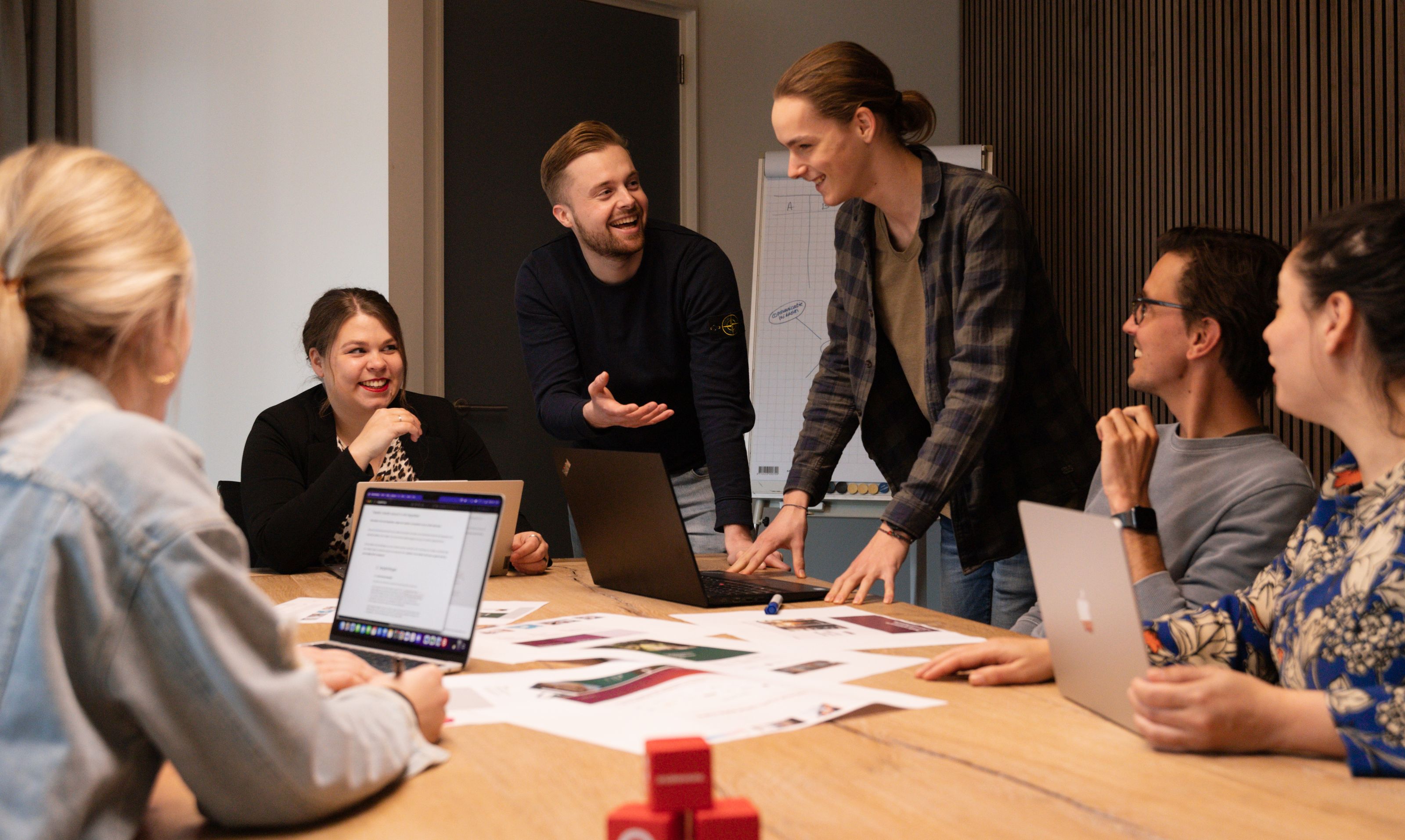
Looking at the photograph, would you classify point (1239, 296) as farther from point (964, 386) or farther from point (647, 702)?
point (647, 702)

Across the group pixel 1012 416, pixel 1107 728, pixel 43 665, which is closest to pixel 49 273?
pixel 43 665

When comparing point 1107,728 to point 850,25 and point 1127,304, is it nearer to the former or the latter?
point 1127,304

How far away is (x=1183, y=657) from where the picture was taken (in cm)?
122

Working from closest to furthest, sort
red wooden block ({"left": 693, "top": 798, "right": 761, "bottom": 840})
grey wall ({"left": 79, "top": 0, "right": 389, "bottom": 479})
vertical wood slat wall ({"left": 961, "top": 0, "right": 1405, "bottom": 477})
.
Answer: red wooden block ({"left": 693, "top": 798, "right": 761, "bottom": 840}) < vertical wood slat wall ({"left": 961, "top": 0, "right": 1405, "bottom": 477}) < grey wall ({"left": 79, "top": 0, "right": 389, "bottom": 479})

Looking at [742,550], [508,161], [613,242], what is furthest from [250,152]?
[742,550]

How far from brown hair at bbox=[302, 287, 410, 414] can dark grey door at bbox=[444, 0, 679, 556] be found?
47.4 inches

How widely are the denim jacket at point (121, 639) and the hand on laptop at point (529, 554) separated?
142 centimetres

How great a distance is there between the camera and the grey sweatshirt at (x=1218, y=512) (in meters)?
1.40

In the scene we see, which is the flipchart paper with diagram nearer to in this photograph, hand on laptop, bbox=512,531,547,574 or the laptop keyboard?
hand on laptop, bbox=512,531,547,574

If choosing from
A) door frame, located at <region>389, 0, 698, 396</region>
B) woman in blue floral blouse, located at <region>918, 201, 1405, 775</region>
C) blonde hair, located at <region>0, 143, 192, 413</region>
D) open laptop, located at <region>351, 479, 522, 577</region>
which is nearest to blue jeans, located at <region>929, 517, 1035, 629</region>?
woman in blue floral blouse, located at <region>918, 201, 1405, 775</region>

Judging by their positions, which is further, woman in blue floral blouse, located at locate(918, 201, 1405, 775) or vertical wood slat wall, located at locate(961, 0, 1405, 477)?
vertical wood slat wall, located at locate(961, 0, 1405, 477)

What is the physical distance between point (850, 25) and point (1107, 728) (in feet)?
13.4

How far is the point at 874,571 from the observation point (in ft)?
5.81

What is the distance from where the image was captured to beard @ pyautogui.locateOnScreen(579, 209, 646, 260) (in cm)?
256
